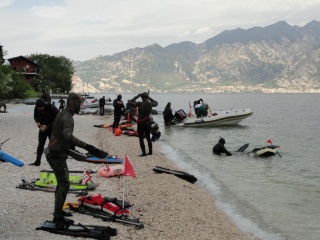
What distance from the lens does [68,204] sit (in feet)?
27.8

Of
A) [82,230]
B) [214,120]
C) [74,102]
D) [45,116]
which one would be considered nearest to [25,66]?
[214,120]

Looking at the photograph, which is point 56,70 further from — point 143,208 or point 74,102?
point 74,102

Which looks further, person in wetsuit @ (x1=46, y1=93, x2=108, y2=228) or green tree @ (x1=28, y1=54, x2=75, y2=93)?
green tree @ (x1=28, y1=54, x2=75, y2=93)

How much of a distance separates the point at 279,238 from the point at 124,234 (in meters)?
3.81

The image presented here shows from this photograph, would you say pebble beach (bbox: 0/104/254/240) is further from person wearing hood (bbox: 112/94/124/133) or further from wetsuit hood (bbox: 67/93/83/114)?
person wearing hood (bbox: 112/94/124/133)

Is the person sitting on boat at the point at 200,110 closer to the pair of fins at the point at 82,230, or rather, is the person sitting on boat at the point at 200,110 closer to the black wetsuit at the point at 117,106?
the black wetsuit at the point at 117,106

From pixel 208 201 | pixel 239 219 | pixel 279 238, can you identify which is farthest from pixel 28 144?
pixel 279 238

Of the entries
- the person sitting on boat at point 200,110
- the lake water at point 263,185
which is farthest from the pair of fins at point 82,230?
the person sitting on boat at point 200,110

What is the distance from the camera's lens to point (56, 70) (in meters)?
115

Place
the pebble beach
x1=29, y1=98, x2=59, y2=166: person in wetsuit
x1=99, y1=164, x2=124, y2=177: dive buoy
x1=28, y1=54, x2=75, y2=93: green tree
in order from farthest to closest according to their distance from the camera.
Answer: x1=28, y1=54, x2=75, y2=93: green tree → x1=99, y1=164, x2=124, y2=177: dive buoy → x1=29, y1=98, x2=59, y2=166: person in wetsuit → the pebble beach

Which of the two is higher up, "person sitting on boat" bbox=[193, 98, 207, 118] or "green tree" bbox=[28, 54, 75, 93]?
"green tree" bbox=[28, 54, 75, 93]

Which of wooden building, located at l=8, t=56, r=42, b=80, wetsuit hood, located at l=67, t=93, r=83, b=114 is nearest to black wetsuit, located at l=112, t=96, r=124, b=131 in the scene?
wetsuit hood, located at l=67, t=93, r=83, b=114

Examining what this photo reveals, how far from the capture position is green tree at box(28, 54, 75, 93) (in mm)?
112312

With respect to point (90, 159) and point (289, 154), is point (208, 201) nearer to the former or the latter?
point (90, 159)
